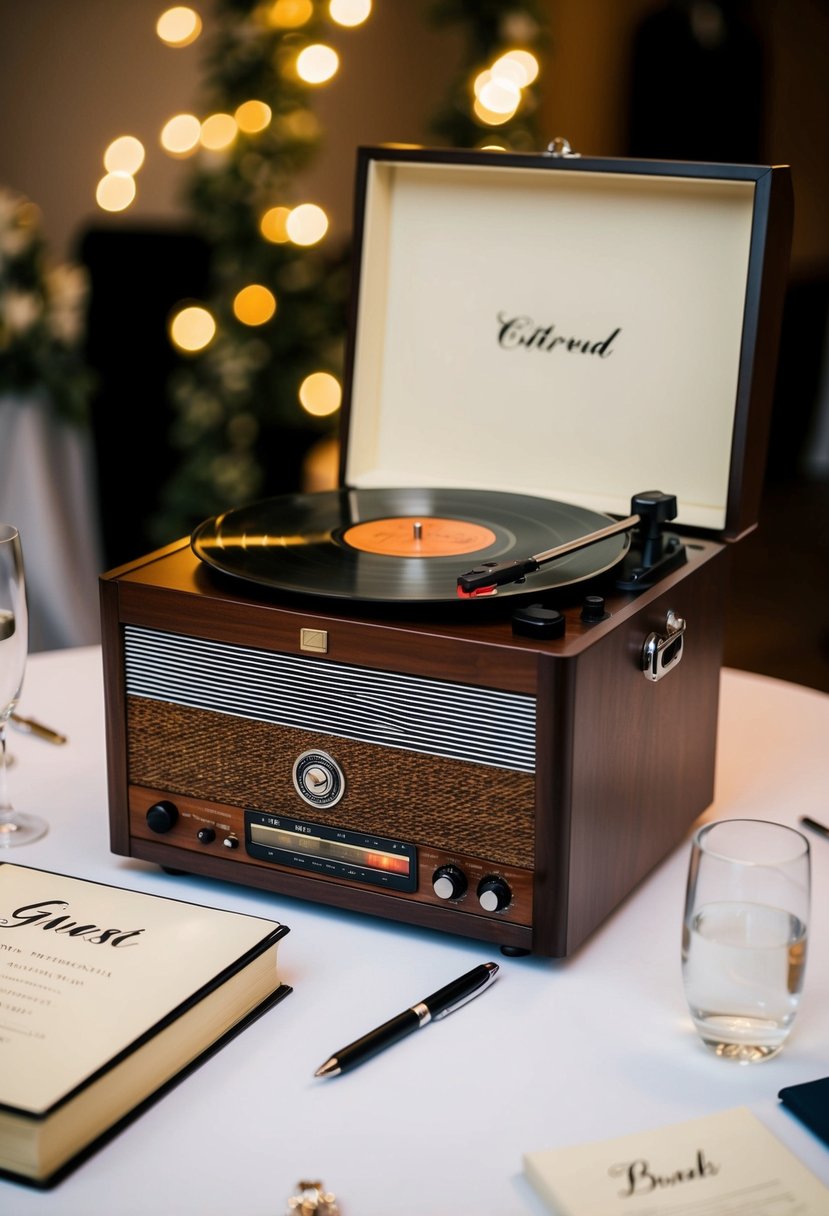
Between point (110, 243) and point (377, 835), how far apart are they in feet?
8.29

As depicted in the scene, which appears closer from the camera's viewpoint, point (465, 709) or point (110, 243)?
point (465, 709)

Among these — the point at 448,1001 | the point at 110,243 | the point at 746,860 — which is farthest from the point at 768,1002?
the point at 110,243

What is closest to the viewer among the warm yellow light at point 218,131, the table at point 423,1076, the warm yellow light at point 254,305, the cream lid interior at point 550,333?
the table at point 423,1076

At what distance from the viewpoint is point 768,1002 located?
0.80m

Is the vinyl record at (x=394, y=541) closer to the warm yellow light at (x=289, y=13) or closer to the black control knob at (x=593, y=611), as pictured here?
the black control knob at (x=593, y=611)

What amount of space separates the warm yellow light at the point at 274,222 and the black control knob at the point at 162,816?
2.02 m

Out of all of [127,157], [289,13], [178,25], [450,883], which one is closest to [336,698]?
[450,883]

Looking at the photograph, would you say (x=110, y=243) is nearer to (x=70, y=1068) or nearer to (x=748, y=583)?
(x=748, y=583)

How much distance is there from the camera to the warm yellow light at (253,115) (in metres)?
2.73

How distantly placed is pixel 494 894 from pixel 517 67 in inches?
99.6

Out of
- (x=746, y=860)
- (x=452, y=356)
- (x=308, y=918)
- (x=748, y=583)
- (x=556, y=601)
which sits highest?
(x=452, y=356)

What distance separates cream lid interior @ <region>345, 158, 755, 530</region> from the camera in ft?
3.96

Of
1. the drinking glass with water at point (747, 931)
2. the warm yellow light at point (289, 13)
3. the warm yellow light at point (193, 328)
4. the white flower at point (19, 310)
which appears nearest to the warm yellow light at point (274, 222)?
the warm yellow light at point (193, 328)

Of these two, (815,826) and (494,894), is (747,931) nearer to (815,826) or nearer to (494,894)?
(494,894)
